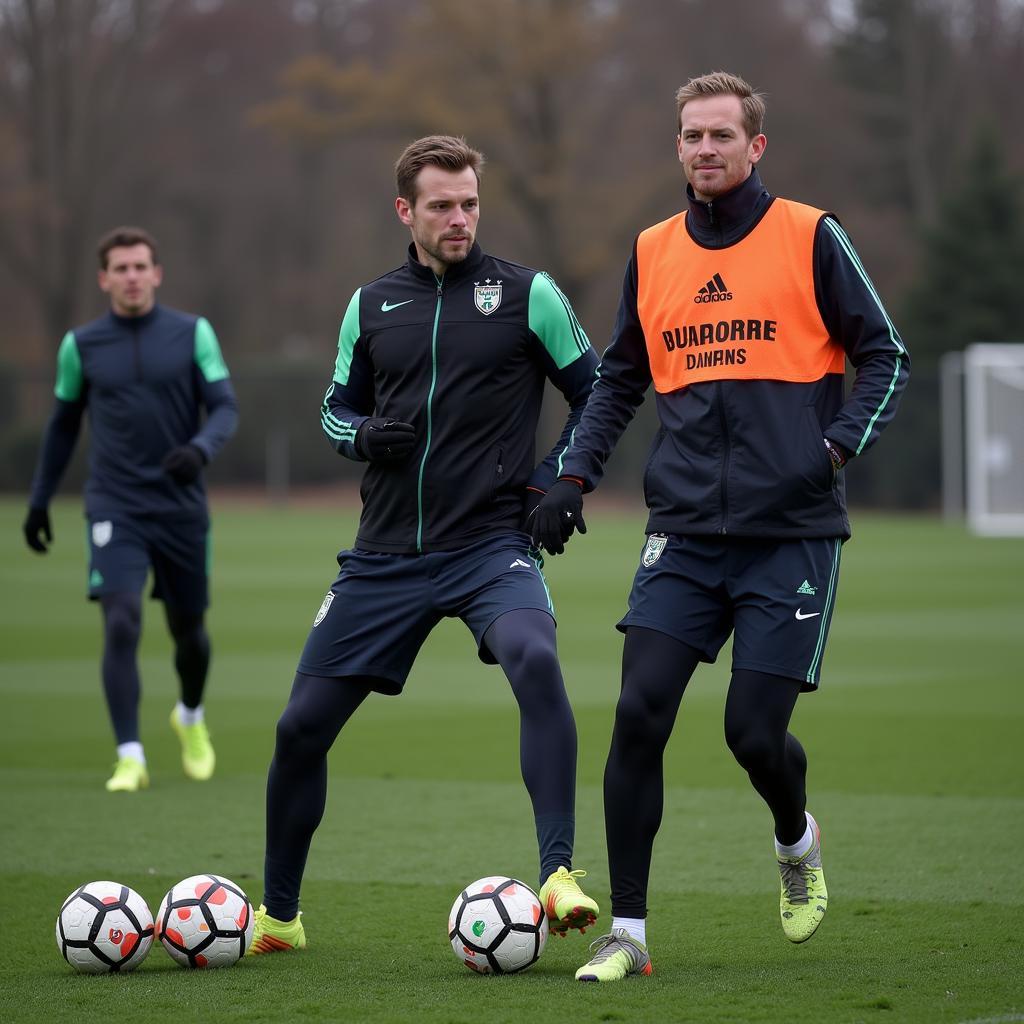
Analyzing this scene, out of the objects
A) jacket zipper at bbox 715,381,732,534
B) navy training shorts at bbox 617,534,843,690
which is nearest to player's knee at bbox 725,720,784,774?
navy training shorts at bbox 617,534,843,690

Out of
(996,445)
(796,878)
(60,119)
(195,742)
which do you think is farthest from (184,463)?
(60,119)

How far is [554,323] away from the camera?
5.61m

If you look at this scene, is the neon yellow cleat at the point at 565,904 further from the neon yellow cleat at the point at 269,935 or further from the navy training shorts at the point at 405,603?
the neon yellow cleat at the point at 269,935

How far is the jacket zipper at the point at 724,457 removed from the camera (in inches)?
196

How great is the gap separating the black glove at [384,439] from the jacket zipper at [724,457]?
0.96m

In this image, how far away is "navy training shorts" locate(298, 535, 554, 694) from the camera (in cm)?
534

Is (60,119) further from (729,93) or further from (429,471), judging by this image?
(729,93)

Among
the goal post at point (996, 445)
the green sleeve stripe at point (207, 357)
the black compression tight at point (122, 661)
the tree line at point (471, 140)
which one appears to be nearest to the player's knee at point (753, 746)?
the black compression tight at point (122, 661)

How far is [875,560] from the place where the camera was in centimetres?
2322

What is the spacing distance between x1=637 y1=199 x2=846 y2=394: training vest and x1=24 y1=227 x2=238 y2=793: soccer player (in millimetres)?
3861

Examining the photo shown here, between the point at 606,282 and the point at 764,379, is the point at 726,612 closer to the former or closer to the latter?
the point at 764,379

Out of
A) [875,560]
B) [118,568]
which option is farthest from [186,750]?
[875,560]

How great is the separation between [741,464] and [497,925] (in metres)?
1.44

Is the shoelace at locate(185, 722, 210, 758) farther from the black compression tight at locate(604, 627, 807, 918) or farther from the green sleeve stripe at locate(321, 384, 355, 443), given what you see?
the black compression tight at locate(604, 627, 807, 918)
